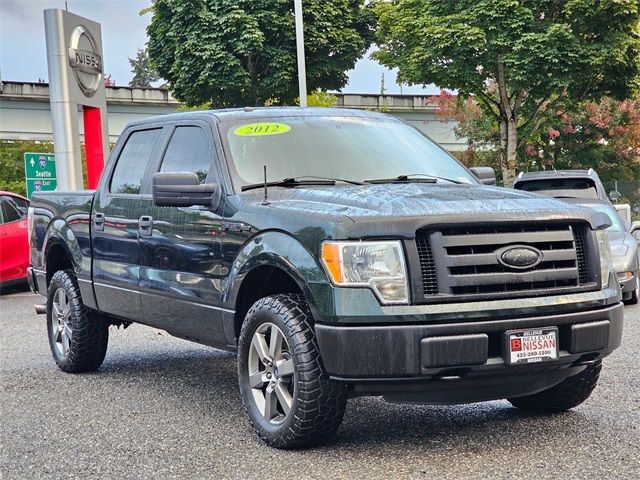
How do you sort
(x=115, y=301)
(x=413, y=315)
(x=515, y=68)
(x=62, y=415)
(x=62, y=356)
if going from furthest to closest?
(x=515, y=68), (x=62, y=356), (x=115, y=301), (x=62, y=415), (x=413, y=315)

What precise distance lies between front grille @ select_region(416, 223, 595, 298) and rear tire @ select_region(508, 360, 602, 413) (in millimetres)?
815

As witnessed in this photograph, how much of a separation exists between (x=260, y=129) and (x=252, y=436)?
6.40ft

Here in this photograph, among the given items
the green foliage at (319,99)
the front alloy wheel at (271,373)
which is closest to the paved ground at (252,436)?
the front alloy wheel at (271,373)

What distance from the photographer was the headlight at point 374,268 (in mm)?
4547

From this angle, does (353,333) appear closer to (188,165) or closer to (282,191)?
(282,191)

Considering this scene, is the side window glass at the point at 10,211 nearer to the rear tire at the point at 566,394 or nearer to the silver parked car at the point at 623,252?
the silver parked car at the point at 623,252

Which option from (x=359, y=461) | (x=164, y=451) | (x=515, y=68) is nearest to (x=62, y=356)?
(x=164, y=451)

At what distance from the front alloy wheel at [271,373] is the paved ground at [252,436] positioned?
219 millimetres

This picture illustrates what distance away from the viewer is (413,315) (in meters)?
4.50

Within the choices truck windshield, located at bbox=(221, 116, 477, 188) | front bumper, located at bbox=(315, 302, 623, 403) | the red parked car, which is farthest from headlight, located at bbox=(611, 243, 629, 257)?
the red parked car

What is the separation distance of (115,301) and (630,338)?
4.78 m

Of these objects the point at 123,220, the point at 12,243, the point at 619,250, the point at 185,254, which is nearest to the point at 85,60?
the point at 12,243

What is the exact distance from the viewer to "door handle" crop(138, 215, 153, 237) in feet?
21.2

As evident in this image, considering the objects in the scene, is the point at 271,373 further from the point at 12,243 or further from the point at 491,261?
the point at 12,243
